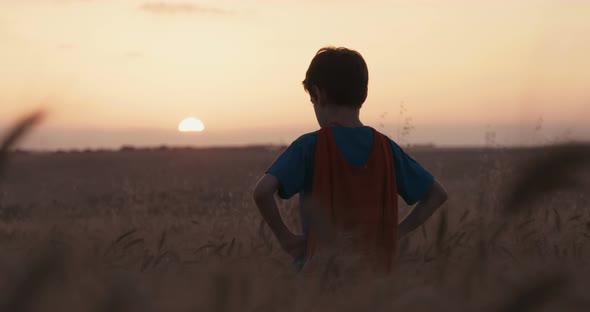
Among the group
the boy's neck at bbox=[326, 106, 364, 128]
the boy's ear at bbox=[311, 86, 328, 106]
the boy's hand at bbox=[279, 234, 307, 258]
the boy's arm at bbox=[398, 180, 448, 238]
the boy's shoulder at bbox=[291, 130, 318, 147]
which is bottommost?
the boy's hand at bbox=[279, 234, 307, 258]

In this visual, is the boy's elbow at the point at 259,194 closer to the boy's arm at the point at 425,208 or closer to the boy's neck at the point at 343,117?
the boy's neck at the point at 343,117

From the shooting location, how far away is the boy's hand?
9.16 feet

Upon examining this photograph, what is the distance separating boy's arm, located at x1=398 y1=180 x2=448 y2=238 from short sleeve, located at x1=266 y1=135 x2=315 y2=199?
0.42 metres

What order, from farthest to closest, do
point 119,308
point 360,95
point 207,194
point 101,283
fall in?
point 207,194, point 360,95, point 101,283, point 119,308

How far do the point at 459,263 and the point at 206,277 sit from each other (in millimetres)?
297

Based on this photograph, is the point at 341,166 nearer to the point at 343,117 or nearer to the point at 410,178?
the point at 343,117

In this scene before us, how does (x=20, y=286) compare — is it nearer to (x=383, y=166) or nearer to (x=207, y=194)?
(x=383, y=166)

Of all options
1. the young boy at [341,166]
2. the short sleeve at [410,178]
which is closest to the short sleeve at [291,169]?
the young boy at [341,166]

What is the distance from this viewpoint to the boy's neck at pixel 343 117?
327cm

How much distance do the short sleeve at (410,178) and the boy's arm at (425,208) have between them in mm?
20

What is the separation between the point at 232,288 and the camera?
29.5 inches

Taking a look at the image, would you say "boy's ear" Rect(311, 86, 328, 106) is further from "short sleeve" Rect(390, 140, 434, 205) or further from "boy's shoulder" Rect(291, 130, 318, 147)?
"short sleeve" Rect(390, 140, 434, 205)

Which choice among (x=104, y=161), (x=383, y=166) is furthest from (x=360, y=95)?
(x=104, y=161)

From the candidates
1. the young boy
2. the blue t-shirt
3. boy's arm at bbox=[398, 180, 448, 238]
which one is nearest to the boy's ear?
the young boy
